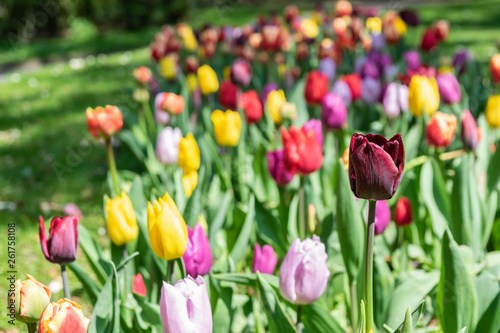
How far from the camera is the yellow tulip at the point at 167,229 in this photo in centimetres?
143

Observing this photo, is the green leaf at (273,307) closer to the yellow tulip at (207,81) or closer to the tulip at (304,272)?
the tulip at (304,272)

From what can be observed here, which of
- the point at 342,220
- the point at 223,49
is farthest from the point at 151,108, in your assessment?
the point at 342,220

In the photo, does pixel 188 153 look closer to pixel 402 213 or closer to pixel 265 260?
pixel 265 260

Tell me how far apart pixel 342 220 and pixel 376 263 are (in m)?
0.18

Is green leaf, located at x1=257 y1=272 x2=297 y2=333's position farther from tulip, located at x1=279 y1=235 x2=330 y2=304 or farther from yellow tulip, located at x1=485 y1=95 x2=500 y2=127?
yellow tulip, located at x1=485 y1=95 x2=500 y2=127

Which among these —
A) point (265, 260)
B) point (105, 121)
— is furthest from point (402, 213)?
point (105, 121)

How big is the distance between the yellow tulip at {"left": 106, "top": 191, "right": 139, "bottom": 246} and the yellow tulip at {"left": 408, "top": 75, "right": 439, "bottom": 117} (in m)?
1.44

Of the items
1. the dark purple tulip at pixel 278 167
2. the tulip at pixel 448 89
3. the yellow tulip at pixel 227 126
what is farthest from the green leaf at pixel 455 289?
the tulip at pixel 448 89

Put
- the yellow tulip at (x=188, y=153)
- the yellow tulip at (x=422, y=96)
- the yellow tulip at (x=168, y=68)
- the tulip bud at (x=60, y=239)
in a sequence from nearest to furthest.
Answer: the tulip bud at (x=60, y=239) → the yellow tulip at (x=188, y=153) → the yellow tulip at (x=422, y=96) → the yellow tulip at (x=168, y=68)

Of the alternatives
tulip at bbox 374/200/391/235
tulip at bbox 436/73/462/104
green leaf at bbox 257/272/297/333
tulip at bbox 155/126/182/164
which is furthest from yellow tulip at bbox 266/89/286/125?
green leaf at bbox 257/272/297/333

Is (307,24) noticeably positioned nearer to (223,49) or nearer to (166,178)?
(223,49)

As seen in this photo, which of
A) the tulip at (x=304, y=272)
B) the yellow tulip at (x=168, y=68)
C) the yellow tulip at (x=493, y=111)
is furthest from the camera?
the yellow tulip at (x=168, y=68)

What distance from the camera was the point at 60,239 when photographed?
1516 millimetres

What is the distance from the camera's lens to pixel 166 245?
1.45 meters
